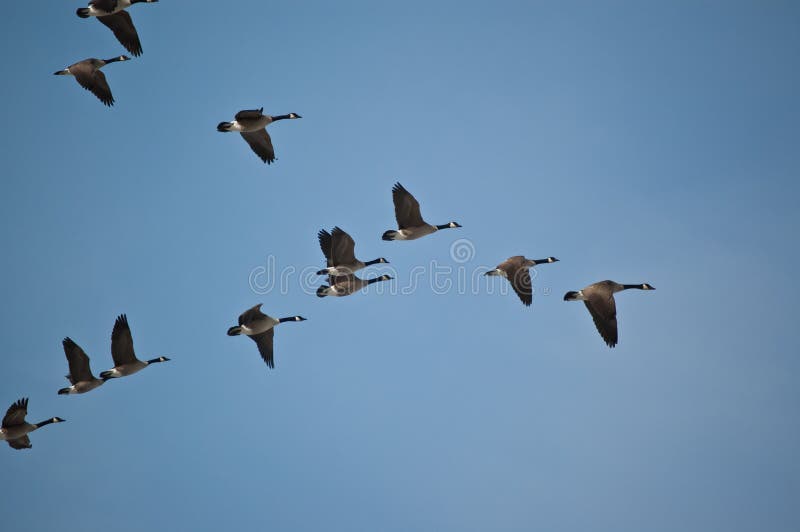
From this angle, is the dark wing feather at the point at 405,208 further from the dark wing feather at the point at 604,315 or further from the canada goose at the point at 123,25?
the canada goose at the point at 123,25

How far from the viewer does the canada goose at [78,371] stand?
19.5 meters

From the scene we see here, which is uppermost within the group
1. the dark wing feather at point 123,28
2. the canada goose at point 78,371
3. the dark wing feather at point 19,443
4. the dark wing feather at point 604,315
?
the dark wing feather at point 123,28

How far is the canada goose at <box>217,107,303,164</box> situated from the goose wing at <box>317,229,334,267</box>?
2636mm

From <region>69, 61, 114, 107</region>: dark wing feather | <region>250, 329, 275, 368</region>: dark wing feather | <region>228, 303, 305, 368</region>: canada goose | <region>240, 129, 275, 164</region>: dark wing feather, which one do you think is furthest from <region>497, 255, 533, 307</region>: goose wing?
<region>69, 61, 114, 107</region>: dark wing feather

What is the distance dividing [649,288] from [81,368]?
12856mm

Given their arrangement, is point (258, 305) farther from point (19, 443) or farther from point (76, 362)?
point (19, 443)

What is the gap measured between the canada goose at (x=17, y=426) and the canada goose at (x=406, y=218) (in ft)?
28.9

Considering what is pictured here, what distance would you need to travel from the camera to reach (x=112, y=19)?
20.2m

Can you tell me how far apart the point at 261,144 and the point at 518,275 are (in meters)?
6.79

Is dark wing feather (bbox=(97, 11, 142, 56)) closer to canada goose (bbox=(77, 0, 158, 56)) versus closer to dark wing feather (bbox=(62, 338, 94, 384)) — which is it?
canada goose (bbox=(77, 0, 158, 56))

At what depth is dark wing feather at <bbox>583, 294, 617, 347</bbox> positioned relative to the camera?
17.9 meters

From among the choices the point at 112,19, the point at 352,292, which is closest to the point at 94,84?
the point at 112,19

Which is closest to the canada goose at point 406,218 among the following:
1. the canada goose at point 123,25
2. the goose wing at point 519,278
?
the goose wing at point 519,278

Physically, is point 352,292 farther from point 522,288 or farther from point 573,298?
point 573,298
